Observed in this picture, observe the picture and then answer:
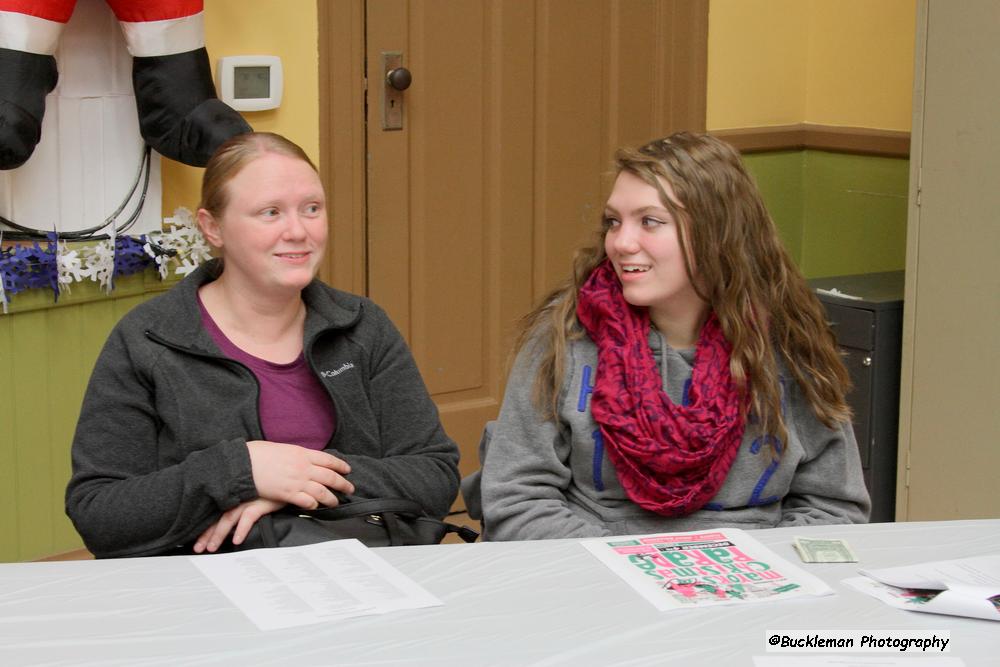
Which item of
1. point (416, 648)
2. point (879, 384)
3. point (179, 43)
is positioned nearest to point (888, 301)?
point (879, 384)

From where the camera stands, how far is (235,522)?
6.05 ft

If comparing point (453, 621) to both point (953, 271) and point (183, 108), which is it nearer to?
point (183, 108)

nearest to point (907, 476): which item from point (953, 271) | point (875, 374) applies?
point (875, 374)

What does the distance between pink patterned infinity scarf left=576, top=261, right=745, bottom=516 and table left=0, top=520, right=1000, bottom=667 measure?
34 cm

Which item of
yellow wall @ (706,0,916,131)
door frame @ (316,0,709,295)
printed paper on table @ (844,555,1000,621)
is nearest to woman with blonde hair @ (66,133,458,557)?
printed paper on table @ (844,555,1000,621)

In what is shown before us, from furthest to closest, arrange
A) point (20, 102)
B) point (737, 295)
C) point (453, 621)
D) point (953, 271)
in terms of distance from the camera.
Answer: point (953, 271)
point (20, 102)
point (737, 295)
point (453, 621)

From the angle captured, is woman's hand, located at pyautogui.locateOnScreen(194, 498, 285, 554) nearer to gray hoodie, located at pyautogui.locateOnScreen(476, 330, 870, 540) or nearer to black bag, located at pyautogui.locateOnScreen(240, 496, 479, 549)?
black bag, located at pyautogui.locateOnScreen(240, 496, 479, 549)

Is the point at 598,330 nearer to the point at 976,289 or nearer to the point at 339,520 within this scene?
the point at 339,520

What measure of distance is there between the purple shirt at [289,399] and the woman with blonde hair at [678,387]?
0.25 m

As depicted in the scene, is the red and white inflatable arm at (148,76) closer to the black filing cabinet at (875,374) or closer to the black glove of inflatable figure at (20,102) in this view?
the black glove of inflatable figure at (20,102)

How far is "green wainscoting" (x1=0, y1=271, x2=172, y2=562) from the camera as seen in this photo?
2.75 meters

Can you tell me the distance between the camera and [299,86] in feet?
10.2

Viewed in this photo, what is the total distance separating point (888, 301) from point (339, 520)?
1910 mm

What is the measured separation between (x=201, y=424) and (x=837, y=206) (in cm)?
263
